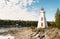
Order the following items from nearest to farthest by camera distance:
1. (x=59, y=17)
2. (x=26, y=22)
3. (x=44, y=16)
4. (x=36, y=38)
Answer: (x=36, y=38) < (x=59, y=17) < (x=44, y=16) < (x=26, y=22)

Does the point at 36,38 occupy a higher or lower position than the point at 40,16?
lower

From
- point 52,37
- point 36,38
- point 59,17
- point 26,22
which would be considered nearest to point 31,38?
point 36,38

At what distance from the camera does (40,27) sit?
105 feet

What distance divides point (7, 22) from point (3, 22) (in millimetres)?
1447

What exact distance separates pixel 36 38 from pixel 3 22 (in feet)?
177

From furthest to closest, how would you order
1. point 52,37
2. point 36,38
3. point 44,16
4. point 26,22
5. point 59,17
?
point 26,22 → point 44,16 → point 59,17 → point 36,38 → point 52,37

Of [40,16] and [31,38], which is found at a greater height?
[40,16]

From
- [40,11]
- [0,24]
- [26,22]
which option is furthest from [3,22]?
[40,11]

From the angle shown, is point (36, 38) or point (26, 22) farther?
point (26, 22)

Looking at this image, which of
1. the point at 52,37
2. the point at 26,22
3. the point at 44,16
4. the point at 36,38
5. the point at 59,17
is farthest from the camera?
the point at 26,22

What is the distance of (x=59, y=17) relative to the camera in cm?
3033

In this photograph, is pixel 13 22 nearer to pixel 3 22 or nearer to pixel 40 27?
pixel 3 22

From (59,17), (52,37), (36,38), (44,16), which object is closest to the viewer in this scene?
(52,37)

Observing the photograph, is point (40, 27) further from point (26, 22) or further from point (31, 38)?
point (26, 22)
